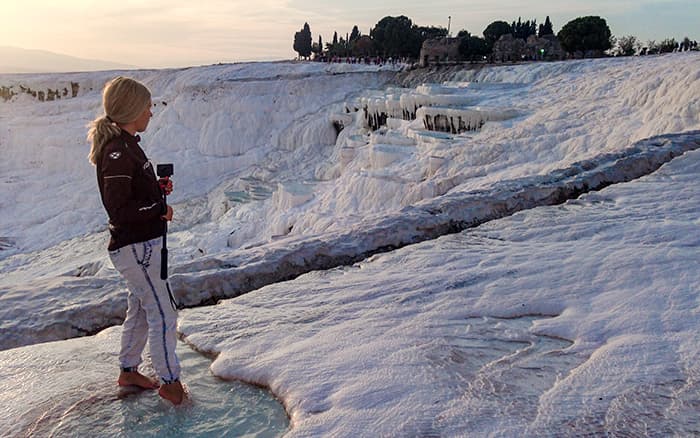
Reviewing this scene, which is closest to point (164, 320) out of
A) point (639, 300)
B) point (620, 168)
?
point (639, 300)

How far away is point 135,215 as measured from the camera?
88.2 inches

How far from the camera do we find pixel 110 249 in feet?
7.61

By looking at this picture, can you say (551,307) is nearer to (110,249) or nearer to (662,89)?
(110,249)

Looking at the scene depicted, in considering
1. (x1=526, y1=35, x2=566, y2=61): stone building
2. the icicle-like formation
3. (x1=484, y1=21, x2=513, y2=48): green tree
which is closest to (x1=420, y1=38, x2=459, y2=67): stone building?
(x1=526, y1=35, x2=566, y2=61): stone building

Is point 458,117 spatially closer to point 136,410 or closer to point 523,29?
point 136,410

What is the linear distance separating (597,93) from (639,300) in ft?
Answer: 41.6

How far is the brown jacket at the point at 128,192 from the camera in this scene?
86.3 inches

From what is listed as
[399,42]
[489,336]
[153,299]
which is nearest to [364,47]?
[399,42]

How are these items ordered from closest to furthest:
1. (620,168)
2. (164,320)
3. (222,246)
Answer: (164,320), (620,168), (222,246)

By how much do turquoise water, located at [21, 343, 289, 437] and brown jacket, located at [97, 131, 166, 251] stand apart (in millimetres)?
650

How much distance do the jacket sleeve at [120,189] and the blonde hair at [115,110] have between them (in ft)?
0.21

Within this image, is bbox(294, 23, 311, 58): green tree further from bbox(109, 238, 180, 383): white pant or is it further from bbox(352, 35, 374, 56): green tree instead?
bbox(109, 238, 180, 383): white pant

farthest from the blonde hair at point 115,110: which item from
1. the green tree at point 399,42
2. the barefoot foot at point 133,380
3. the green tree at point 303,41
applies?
the green tree at point 303,41

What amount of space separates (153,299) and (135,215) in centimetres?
38
